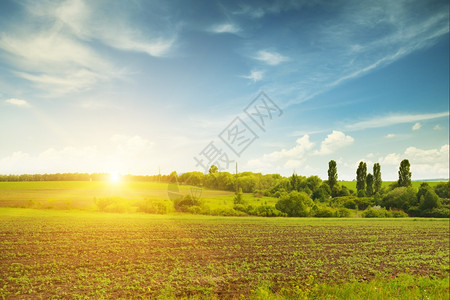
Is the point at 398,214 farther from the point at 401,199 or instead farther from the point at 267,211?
the point at 267,211

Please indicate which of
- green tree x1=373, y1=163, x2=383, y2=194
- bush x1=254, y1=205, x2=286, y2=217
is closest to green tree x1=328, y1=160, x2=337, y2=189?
green tree x1=373, y1=163, x2=383, y2=194

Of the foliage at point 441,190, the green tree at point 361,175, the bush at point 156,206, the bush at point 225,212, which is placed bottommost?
the bush at point 225,212

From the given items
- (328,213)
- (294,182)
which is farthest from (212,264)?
(294,182)

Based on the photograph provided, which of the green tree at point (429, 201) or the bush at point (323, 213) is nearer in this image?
the bush at point (323, 213)

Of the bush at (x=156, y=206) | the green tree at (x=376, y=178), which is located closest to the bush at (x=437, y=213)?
the green tree at (x=376, y=178)

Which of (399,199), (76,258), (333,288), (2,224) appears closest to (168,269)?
(76,258)

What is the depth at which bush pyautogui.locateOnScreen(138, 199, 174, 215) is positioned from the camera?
39.2 m

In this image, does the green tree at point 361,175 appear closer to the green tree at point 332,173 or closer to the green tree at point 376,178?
the green tree at point 376,178

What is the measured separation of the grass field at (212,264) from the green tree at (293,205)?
16820 mm

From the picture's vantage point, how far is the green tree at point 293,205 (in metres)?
41.6

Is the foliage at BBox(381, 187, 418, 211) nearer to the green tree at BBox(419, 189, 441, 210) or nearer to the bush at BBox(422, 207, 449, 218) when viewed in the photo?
the green tree at BBox(419, 189, 441, 210)

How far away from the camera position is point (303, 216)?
42062 mm

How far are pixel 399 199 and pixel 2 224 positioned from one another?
2139 inches

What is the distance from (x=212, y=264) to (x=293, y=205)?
2958cm
